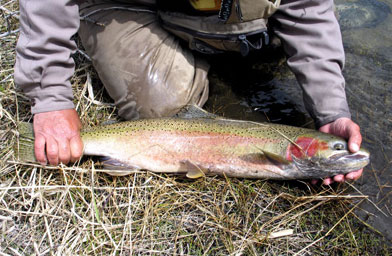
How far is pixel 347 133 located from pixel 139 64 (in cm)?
182

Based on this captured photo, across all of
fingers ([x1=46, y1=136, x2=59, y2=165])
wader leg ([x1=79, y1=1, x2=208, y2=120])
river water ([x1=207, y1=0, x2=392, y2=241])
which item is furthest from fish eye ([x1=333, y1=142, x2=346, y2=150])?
fingers ([x1=46, y1=136, x2=59, y2=165])

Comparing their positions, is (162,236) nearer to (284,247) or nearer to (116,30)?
(284,247)

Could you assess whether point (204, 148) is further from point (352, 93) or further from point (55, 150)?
point (352, 93)

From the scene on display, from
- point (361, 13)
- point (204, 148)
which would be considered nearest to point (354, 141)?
point (204, 148)

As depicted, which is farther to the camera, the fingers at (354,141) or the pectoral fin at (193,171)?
the pectoral fin at (193,171)

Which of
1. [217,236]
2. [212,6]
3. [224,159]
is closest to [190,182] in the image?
[224,159]

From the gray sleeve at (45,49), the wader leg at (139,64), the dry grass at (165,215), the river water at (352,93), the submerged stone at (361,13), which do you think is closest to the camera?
the dry grass at (165,215)

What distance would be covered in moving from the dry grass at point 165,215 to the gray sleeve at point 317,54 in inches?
25.9

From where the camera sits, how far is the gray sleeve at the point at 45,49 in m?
2.38

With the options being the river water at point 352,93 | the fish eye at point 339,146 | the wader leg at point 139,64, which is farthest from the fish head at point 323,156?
the wader leg at point 139,64

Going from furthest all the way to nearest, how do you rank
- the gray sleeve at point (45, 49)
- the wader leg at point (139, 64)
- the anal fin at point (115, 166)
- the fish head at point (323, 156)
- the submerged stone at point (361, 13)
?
the submerged stone at point (361, 13) → the wader leg at point (139, 64) → the anal fin at point (115, 166) → the gray sleeve at point (45, 49) → the fish head at point (323, 156)

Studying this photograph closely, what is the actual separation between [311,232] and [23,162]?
6.97 feet

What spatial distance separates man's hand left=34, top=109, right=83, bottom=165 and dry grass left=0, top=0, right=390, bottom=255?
116 mm

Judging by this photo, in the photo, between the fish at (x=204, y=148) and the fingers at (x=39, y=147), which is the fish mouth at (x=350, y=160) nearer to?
the fish at (x=204, y=148)
